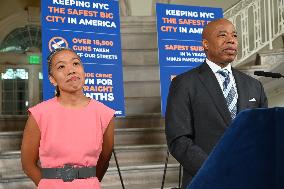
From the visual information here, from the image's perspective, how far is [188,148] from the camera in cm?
127

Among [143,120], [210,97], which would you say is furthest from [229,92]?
[143,120]

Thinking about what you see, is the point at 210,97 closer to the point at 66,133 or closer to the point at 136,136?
the point at 66,133

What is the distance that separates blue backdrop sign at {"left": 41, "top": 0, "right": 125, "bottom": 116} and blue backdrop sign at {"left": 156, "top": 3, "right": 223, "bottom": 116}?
0.47 metres

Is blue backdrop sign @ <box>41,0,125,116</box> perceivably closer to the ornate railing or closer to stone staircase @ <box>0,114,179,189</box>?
stone staircase @ <box>0,114,179,189</box>

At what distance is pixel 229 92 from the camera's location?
4.91ft

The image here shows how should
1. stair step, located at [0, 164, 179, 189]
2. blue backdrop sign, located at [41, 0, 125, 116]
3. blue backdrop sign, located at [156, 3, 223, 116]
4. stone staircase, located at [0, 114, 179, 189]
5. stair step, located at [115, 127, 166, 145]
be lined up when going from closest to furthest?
stone staircase, located at [0, 114, 179, 189], stair step, located at [0, 164, 179, 189], blue backdrop sign, located at [41, 0, 125, 116], stair step, located at [115, 127, 166, 145], blue backdrop sign, located at [156, 3, 223, 116]

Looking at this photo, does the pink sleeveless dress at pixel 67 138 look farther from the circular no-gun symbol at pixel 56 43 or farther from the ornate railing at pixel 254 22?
the ornate railing at pixel 254 22

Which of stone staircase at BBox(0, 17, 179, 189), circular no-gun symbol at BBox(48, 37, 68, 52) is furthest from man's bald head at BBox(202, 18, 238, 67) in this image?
circular no-gun symbol at BBox(48, 37, 68, 52)

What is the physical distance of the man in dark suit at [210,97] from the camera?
142 centimetres

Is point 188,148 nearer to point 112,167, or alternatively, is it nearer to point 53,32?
point 112,167

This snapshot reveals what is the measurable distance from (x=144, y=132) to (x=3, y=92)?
6.13 m

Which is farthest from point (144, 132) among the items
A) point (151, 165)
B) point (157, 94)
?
point (157, 94)

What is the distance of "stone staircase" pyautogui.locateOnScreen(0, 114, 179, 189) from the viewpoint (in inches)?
125

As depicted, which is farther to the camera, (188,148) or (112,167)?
(112,167)
